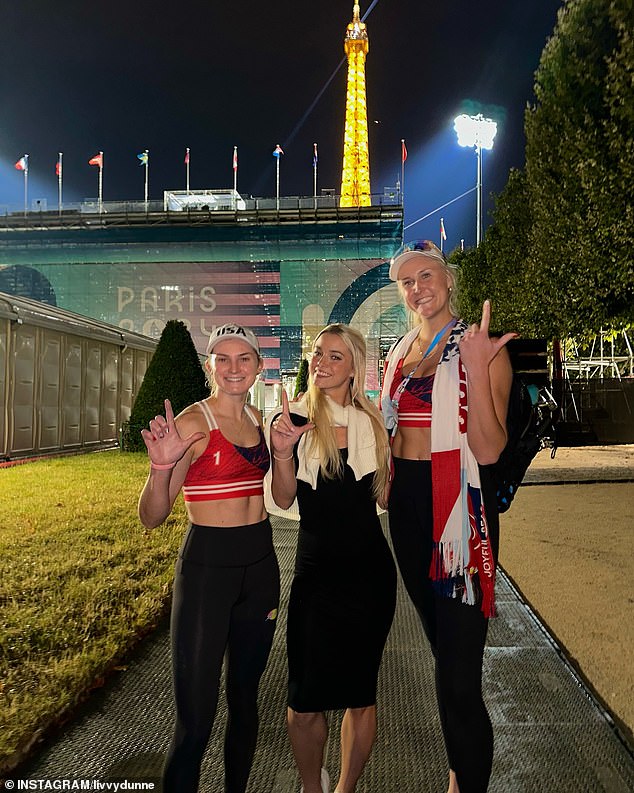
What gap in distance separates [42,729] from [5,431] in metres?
11.8

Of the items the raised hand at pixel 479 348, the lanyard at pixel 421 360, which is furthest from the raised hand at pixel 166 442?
the raised hand at pixel 479 348

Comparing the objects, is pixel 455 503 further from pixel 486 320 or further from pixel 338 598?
pixel 486 320

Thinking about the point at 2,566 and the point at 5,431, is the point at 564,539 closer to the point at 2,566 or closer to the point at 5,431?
the point at 2,566

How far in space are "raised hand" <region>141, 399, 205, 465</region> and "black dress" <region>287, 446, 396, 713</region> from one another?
1.71 feet

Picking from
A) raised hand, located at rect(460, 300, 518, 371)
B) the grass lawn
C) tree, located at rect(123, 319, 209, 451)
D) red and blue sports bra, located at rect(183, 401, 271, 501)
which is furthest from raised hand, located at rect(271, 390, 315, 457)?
tree, located at rect(123, 319, 209, 451)

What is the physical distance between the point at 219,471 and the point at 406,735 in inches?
66.6

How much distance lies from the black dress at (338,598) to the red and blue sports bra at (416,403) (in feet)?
0.98

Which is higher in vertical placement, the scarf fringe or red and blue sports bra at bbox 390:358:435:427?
red and blue sports bra at bbox 390:358:435:427

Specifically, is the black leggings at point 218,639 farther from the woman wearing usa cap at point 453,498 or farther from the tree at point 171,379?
the tree at point 171,379

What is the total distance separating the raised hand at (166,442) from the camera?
7.73ft

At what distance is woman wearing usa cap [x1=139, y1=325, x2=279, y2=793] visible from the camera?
2295 millimetres

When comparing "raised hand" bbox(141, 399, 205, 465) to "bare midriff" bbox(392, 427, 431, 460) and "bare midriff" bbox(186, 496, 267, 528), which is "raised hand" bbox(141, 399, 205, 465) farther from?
"bare midriff" bbox(392, 427, 431, 460)

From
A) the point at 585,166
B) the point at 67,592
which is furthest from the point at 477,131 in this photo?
the point at 67,592

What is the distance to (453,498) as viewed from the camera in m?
2.46
